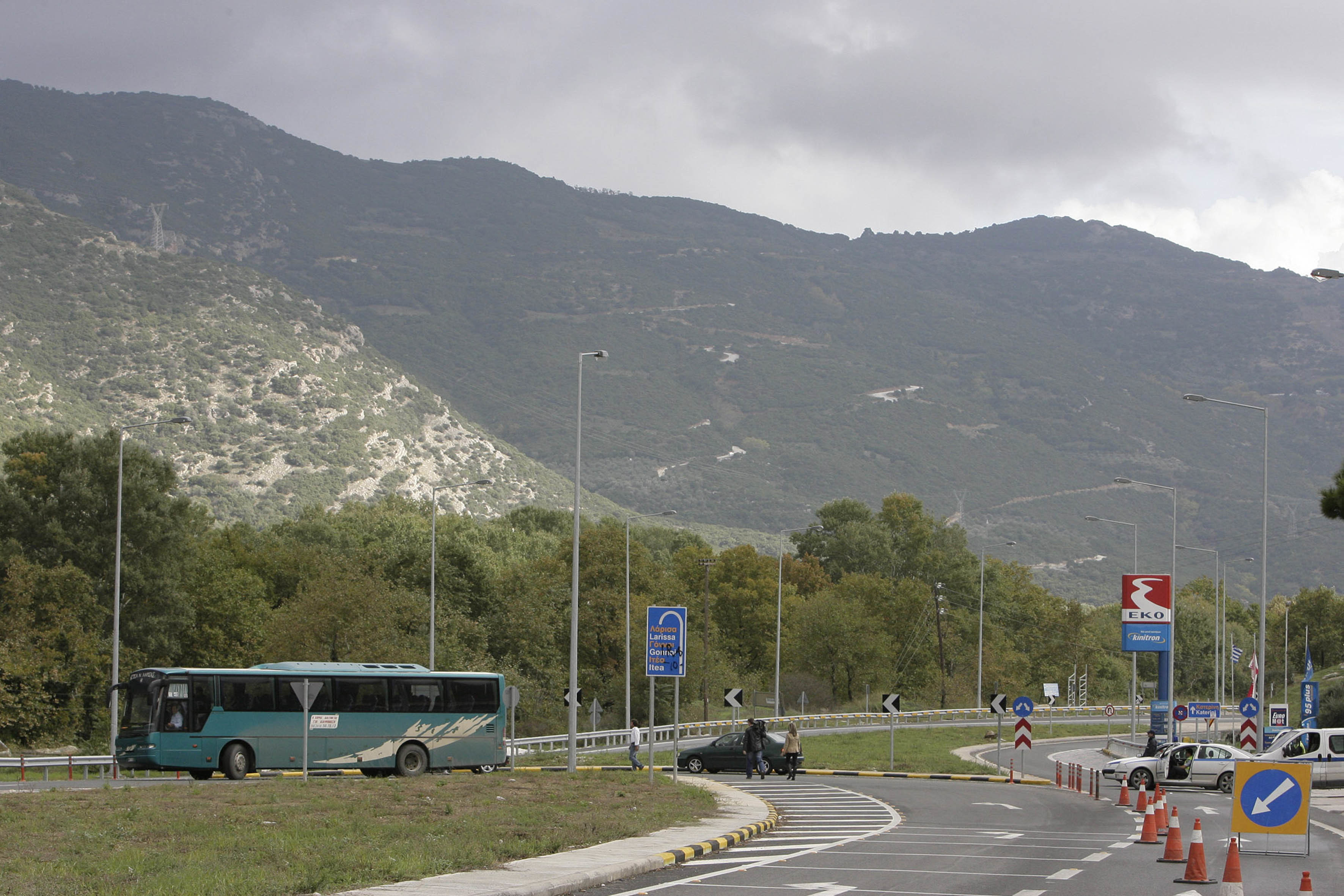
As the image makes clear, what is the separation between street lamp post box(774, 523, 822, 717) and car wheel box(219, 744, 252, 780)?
3997cm

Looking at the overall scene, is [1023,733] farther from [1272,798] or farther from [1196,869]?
[1196,869]

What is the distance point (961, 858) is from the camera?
1905 cm

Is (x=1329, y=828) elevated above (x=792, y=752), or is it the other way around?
(x=1329, y=828)

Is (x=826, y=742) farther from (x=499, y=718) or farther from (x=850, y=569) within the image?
(x=850, y=569)

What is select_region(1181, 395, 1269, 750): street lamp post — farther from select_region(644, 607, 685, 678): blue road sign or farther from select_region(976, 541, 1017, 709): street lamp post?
select_region(976, 541, 1017, 709): street lamp post

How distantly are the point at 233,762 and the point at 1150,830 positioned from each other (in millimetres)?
21273

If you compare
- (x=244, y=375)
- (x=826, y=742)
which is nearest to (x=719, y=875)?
(x=826, y=742)

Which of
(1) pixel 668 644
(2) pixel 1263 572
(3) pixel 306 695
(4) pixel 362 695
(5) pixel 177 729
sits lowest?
(5) pixel 177 729

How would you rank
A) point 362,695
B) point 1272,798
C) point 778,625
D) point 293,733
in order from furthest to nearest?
point 778,625, point 362,695, point 293,733, point 1272,798

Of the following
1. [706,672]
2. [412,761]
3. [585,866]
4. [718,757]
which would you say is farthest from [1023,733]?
[706,672]

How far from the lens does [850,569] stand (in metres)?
134

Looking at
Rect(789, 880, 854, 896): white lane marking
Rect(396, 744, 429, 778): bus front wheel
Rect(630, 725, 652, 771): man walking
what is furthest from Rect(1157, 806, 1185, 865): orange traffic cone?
Rect(630, 725, 652, 771): man walking

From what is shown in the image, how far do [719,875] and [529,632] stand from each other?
2478 inches

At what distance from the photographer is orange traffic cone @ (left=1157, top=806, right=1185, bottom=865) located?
1814cm
